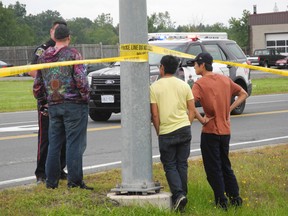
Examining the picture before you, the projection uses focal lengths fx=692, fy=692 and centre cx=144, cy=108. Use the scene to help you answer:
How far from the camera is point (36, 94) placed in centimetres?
803

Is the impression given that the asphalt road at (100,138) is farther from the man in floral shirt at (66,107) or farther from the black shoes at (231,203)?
the black shoes at (231,203)

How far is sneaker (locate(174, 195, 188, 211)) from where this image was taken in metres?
6.70

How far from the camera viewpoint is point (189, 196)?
732 centimetres

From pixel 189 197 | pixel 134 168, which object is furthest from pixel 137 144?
pixel 189 197

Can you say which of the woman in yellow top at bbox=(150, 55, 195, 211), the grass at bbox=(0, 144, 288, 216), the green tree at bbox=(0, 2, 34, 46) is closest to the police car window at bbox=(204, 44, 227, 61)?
the grass at bbox=(0, 144, 288, 216)

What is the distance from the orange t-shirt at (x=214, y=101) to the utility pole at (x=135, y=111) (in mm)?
615

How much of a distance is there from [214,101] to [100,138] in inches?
257

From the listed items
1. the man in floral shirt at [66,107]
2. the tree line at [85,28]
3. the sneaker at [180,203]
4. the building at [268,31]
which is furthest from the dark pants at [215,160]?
the building at [268,31]

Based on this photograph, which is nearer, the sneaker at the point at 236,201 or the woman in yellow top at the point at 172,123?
the woman in yellow top at the point at 172,123

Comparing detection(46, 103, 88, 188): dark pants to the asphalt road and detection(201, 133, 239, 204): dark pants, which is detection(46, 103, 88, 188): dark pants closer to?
detection(201, 133, 239, 204): dark pants

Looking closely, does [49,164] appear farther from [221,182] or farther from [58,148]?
[221,182]

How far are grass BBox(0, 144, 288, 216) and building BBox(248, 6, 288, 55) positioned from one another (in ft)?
223

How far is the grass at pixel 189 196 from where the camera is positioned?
20.9 feet

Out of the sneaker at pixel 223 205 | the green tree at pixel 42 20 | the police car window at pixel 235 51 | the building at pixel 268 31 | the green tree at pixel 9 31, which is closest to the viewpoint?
the sneaker at pixel 223 205
